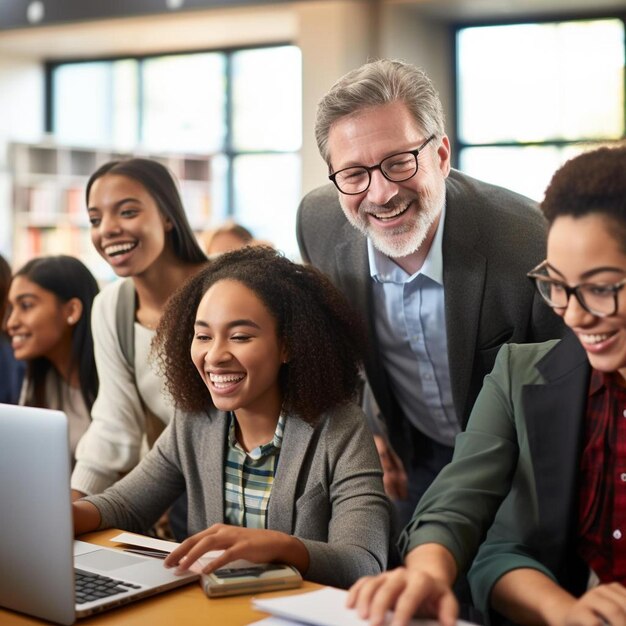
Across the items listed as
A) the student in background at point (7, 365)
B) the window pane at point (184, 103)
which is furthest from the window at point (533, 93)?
the student in background at point (7, 365)

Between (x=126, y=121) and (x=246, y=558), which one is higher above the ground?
(x=126, y=121)

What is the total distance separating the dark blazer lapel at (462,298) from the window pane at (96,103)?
7.91 m

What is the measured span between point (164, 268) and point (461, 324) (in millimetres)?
902

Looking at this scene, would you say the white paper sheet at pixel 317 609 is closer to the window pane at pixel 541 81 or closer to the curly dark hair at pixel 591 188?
the curly dark hair at pixel 591 188

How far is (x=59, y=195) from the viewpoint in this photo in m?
9.09

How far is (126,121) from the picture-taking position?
9828 mm

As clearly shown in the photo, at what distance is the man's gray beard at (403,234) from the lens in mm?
2162

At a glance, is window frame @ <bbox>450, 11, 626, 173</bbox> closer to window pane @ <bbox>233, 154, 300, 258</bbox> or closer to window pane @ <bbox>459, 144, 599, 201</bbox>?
window pane @ <bbox>459, 144, 599, 201</bbox>

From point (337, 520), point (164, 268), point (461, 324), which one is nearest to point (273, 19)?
point (164, 268)

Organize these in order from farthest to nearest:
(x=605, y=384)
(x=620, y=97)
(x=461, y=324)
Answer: (x=620, y=97), (x=461, y=324), (x=605, y=384)

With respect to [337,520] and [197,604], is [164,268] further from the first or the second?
[197,604]

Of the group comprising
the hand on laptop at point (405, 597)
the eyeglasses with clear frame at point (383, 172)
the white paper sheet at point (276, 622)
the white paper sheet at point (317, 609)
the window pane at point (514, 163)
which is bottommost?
the white paper sheet at point (276, 622)

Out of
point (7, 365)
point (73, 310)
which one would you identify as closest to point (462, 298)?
point (73, 310)

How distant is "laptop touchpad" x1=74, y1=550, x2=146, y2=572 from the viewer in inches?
64.7
